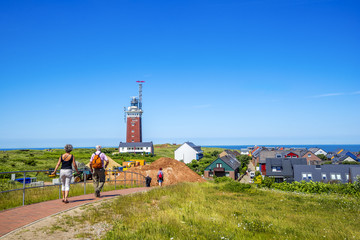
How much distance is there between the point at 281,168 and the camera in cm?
5378

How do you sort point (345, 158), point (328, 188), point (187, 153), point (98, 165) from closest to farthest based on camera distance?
point (98, 165), point (328, 188), point (345, 158), point (187, 153)

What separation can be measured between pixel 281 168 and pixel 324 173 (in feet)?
28.2

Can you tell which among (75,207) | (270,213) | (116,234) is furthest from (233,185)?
(116,234)

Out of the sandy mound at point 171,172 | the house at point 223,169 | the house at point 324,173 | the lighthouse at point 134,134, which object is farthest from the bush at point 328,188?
the lighthouse at point 134,134

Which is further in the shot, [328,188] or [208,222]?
[328,188]

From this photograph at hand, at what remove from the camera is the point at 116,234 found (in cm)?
671

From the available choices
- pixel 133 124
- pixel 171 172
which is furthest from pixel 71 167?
pixel 133 124

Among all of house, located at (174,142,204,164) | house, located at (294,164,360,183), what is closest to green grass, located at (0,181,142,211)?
house, located at (294,164,360,183)

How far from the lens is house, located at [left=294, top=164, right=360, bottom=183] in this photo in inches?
1812

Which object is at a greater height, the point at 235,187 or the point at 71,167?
the point at 71,167

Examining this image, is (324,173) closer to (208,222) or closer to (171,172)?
(171,172)

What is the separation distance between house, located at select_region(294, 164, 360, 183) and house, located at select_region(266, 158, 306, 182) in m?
3.86

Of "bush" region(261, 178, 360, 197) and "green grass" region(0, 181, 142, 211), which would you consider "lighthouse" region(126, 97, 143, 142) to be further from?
"green grass" region(0, 181, 142, 211)

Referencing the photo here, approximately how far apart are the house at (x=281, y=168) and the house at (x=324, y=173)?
3860mm
